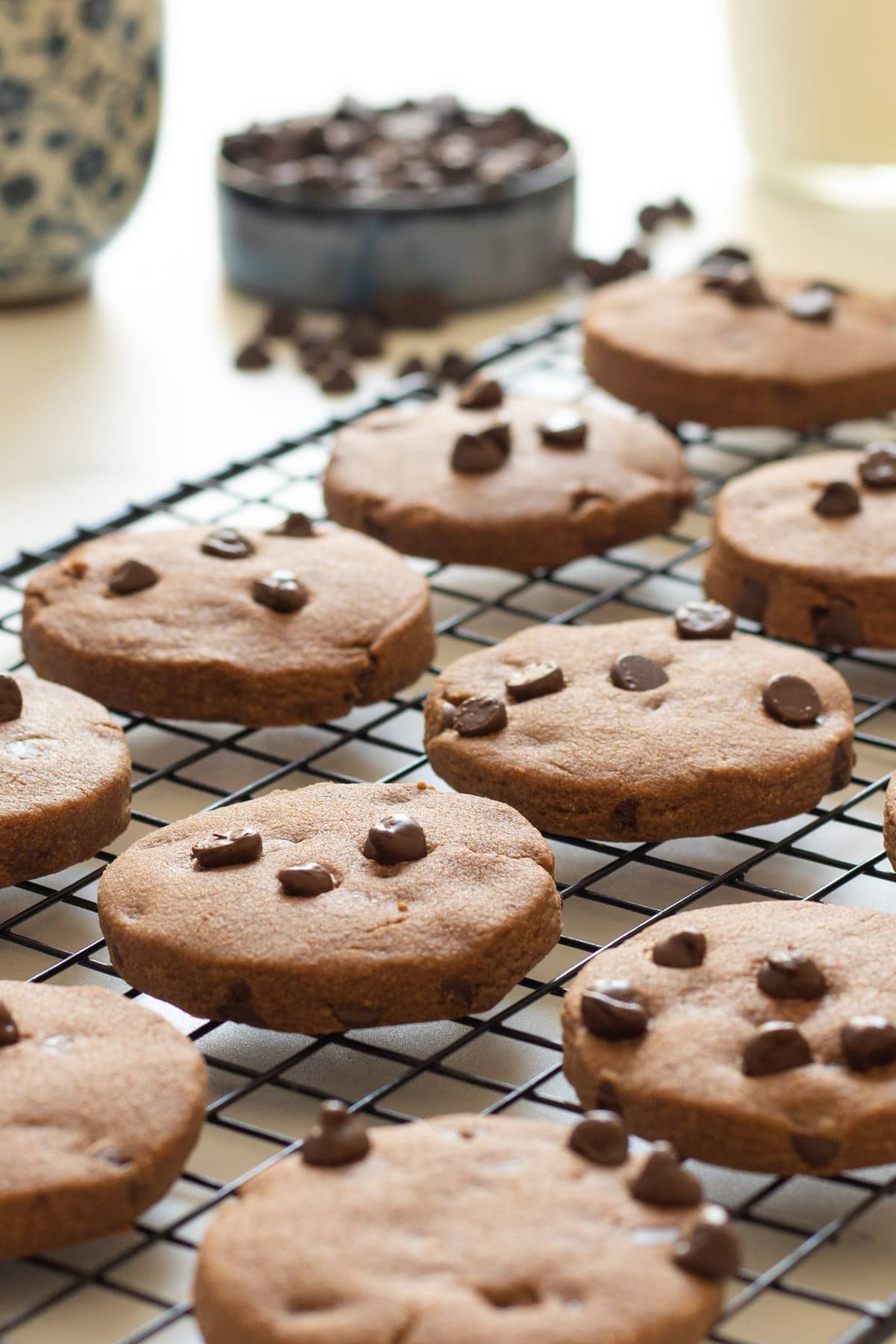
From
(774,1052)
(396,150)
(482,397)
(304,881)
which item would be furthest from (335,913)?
(396,150)

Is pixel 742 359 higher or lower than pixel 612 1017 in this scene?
higher

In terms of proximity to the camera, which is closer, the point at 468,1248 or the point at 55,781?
the point at 468,1248

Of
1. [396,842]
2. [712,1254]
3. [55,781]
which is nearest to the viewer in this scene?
[712,1254]

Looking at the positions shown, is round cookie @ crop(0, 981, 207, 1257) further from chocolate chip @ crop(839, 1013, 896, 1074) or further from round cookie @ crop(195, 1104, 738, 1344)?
chocolate chip @ crop(839, 1013, 896, 1074)

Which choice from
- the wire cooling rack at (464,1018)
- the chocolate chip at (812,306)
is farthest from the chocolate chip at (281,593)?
the chocolate chip at (812,306)

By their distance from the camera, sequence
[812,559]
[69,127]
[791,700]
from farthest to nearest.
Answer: [69,127]
[812,559]
[791,700]

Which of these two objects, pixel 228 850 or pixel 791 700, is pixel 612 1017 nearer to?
pixel 228 850

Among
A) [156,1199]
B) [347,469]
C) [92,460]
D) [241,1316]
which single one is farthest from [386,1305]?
[92,460]

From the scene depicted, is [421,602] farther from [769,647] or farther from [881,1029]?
[881,1029]
